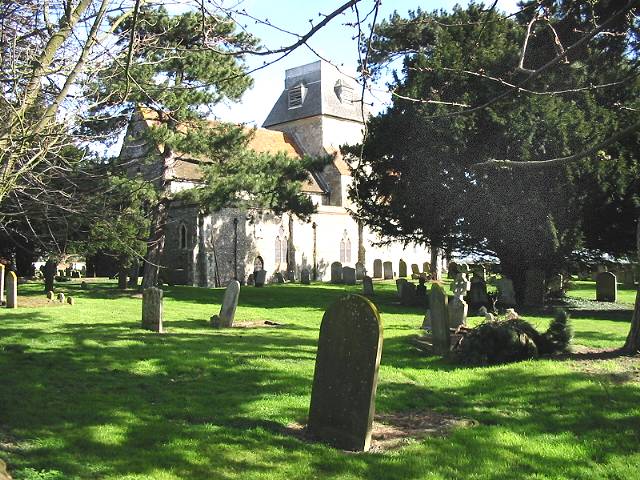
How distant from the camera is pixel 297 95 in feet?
156

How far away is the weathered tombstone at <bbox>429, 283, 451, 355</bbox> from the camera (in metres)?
9.30

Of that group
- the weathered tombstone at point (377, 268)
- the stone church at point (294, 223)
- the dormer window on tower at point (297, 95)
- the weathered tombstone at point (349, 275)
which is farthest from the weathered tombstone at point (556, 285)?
the dormer window on tower at point (297, 95)

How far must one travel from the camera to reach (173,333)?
11.8 meters

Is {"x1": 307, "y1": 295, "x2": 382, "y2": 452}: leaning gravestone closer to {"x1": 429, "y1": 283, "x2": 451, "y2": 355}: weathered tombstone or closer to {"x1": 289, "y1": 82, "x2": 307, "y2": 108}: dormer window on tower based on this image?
{"x1": 429, "y1": 283, "x2": 451, "y2": 355}: weathered tombstone

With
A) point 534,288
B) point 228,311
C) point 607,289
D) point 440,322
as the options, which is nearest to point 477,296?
point 534,288

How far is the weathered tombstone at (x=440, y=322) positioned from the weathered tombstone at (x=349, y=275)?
24.1 meters

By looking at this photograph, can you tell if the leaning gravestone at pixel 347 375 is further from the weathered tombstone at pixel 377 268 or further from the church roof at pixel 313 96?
the church roof at pixel 313 96

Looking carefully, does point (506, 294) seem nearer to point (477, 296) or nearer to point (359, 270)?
point (477, 296)

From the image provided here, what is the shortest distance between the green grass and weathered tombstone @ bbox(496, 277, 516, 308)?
8044 mm

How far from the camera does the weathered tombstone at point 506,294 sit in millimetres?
19141

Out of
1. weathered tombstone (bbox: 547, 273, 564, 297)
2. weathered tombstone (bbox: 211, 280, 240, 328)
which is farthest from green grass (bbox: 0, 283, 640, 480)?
weathered tombstone (bbox: 547, 273, 564, 297)

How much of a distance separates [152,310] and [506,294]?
1182cm

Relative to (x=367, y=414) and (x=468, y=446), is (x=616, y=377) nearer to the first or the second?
(x=468, y=446)

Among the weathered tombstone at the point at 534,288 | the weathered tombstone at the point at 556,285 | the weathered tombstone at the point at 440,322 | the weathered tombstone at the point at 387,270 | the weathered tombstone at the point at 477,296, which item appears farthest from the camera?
the weathered tombstone at the point at 387,270
